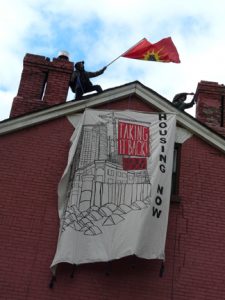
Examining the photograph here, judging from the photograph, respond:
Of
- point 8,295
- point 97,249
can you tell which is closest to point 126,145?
point 97,249

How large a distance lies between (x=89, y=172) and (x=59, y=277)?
1996 mm

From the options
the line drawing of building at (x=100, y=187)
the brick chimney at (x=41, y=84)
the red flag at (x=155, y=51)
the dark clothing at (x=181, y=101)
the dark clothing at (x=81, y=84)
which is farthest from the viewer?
the dark clothing at (x=181, y=101)

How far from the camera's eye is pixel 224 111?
10.4 m

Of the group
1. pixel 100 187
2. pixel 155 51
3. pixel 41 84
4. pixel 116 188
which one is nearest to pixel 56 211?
pixel 100 187

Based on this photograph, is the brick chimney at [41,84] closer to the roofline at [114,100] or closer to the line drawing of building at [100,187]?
the roofline at [114,100]

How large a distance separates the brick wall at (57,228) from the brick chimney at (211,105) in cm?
101

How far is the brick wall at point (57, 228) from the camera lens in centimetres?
755

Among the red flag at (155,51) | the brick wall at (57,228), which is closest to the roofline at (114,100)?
the brick wall at (57,228)

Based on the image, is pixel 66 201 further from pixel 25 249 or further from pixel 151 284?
pixel 151 284

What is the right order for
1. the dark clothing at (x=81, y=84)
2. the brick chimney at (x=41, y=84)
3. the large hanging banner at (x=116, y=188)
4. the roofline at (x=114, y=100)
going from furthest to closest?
the dark clothing at (x=81, y=84) < the brick chimney at (x=41, y=84) < the roofline at (x=114, y=100) < the large hanging banner at (x=116, y=188)

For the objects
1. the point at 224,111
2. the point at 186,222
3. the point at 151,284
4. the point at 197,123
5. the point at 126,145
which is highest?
the point at 224,111

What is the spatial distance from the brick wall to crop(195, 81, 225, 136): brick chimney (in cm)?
101

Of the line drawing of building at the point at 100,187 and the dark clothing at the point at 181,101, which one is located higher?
the dark clothing at the point at 181,101

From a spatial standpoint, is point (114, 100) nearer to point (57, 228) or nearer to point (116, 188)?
point (116, 188)
